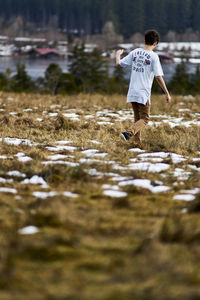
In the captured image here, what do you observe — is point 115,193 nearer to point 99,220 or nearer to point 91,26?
point 99,220

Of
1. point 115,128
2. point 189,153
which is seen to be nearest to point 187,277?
point 189,153

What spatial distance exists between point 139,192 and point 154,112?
26.1 ft

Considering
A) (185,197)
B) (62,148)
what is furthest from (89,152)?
(185,197)

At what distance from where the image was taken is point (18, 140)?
6367 mm

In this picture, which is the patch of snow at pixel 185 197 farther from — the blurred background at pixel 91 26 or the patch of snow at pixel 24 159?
the blurred background at pixel 91 26

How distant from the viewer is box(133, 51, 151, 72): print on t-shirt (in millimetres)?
6262

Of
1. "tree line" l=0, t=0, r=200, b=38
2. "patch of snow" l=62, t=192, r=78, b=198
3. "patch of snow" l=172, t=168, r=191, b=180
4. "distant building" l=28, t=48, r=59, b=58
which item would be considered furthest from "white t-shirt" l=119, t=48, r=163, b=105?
"tree line" l=0, t=0, r=200, b=38

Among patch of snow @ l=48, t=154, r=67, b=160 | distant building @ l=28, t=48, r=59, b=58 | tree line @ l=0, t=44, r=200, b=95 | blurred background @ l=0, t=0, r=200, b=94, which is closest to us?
patch of snow @ l=48, t=154, r=67, b=160

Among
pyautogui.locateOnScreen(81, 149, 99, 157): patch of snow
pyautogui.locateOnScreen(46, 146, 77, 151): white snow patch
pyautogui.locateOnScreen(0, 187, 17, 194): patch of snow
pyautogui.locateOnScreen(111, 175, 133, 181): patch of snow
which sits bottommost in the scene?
pyautogui.locateOnScreen(46, 146, 77, 151): white snow patch

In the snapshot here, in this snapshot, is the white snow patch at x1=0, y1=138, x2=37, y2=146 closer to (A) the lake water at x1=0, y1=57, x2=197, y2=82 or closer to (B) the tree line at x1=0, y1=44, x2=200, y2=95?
(B) the tree line at x1=0, y1=44, x2=200, y2=95

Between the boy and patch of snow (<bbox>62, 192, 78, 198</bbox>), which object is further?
the boy

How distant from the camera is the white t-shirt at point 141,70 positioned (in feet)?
20.5

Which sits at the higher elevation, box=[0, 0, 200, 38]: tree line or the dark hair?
box=[0, 0, 200, 38]: tree line

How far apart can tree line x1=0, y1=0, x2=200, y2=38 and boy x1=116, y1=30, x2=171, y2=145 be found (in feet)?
346
